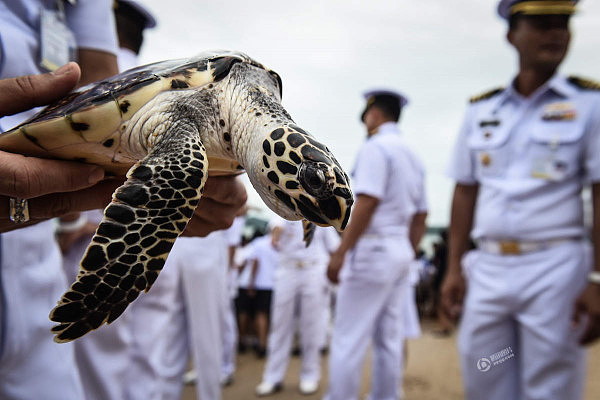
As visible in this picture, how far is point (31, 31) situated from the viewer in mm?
1089

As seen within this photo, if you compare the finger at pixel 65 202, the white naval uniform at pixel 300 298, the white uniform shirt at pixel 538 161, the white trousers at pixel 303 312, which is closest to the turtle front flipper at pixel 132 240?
the finger at pixel 65 202

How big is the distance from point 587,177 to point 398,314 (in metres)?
1.75

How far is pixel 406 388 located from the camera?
398 centimetres

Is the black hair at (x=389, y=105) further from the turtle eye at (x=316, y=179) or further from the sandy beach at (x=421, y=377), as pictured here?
the turtle eye at (x=316, y=179)

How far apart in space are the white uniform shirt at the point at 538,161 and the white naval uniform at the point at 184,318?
1755 millimetres

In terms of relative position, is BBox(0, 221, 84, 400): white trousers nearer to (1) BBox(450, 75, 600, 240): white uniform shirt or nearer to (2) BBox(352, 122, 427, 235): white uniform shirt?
(1) BBox(450, 75, 600, 240): white uniform shirt

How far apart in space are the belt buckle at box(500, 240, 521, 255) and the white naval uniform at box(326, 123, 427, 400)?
97 cm

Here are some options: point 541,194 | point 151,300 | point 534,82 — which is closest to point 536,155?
point 541,194

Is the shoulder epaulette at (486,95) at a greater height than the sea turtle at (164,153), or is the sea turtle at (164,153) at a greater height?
the shoulder epaulette at (486,95)

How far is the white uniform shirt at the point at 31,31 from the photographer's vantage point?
101 cm

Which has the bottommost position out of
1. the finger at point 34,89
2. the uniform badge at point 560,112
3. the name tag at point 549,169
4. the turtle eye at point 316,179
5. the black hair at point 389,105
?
the turtle eye at point 316,179

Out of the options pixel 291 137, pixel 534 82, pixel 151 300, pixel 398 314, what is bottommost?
pixel 398 314

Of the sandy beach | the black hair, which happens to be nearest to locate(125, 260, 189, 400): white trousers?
the sandy beach

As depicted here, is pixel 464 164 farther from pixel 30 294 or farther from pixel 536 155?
pixel 30 294
